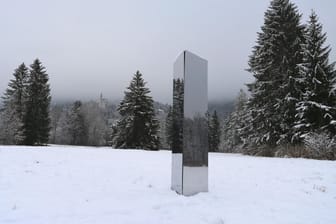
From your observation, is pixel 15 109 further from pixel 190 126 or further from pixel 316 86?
pixel 190 126

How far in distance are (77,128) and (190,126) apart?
53.3 m

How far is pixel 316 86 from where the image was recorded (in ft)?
48.8

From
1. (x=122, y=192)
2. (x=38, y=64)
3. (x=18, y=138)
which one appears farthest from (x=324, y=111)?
(x=38, y=64)

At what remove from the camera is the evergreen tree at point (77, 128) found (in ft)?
180

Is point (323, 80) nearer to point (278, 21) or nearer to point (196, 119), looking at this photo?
point (278, 21)

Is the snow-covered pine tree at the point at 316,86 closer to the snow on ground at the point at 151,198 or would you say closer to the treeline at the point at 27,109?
the snow on ground at the point at 151,198

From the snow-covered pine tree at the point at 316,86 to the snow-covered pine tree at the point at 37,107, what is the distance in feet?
95.5

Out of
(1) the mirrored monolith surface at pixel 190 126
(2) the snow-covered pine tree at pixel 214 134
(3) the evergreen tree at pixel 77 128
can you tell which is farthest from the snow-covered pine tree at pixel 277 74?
(3) the evergreen tree at pixel 77 128

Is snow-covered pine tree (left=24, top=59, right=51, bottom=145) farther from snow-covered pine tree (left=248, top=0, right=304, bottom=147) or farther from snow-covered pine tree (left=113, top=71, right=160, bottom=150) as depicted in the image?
snow-covered pine tree (left=248, top=0, right=304, bottom=147)

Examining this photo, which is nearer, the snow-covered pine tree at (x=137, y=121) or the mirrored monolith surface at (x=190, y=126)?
the mirrored monolith surface at (x=190, y=126)

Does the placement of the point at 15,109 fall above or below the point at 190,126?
above

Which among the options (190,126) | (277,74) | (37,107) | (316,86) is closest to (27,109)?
(37,107)

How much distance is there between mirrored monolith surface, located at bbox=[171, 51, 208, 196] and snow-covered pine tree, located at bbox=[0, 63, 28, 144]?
99.8 feet

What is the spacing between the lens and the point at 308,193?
5133 mm
